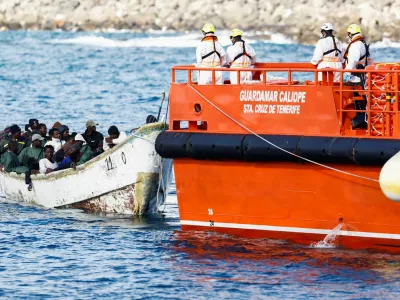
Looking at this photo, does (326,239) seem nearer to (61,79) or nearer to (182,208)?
(182,208)

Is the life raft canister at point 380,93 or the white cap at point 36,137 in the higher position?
the life raft canister at point 380,93

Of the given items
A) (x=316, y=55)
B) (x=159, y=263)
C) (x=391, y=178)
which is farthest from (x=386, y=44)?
(x=391, y=178)

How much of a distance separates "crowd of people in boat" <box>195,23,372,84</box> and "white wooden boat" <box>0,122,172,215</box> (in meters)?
1.44

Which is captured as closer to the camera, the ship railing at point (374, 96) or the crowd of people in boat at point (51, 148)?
the ship railing at point (374, 96)

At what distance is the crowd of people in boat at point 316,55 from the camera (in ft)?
59.8

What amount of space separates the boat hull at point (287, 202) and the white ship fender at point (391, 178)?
74 cm

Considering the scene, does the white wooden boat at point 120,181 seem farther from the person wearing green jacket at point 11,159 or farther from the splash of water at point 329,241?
the splash of water at point 329,241

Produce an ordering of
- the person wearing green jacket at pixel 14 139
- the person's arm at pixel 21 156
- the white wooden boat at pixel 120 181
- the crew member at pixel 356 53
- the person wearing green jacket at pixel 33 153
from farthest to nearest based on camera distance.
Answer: the person wearing green jacket at pixel 14 139, the person's arm at pixel 21 156, the person wearing green jacket at pixel 33 153, the white wooden boat at pixel 120 181, the crew member at pixel 356 53

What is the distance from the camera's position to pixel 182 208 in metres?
18.9

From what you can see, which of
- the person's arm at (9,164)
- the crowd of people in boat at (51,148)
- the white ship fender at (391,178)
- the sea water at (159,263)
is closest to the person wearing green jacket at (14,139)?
the crowd of people in boat at (51,148)

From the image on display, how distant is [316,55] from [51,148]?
18.9 feet

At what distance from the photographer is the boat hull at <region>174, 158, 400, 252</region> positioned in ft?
56.2

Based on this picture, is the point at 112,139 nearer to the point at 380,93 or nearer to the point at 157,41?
the point at 380,93

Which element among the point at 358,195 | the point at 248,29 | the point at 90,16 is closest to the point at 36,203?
the point at 358,195
